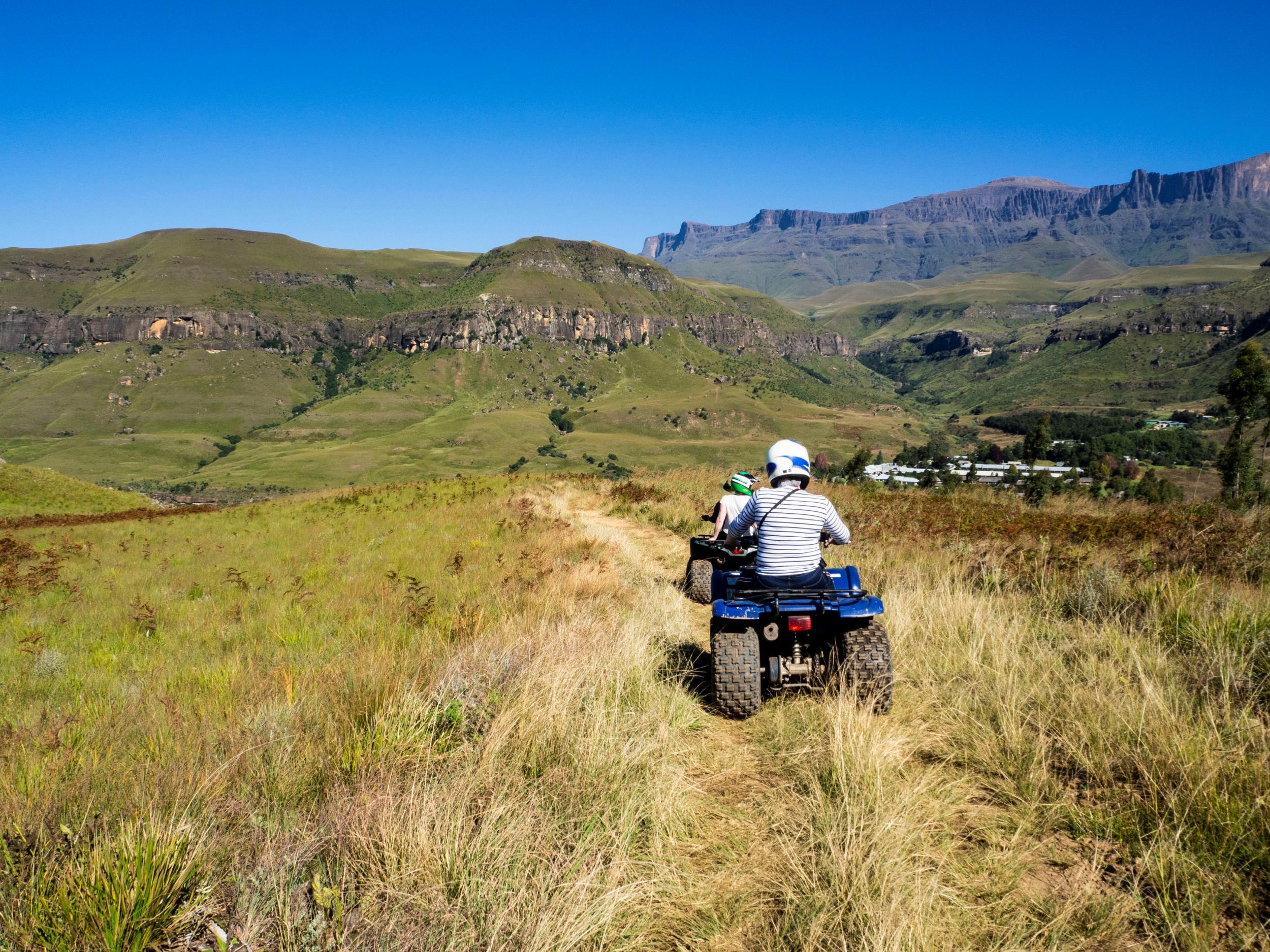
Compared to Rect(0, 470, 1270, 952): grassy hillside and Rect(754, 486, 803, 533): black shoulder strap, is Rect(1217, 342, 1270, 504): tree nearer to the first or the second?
Rect(0, 470, 1270, 952): grassy hillside

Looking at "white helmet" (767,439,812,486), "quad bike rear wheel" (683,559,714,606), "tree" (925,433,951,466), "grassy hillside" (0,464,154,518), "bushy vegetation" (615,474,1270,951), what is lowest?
"tree" (925,433,951,466)

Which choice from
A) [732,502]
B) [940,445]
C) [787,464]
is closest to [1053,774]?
[787,464]

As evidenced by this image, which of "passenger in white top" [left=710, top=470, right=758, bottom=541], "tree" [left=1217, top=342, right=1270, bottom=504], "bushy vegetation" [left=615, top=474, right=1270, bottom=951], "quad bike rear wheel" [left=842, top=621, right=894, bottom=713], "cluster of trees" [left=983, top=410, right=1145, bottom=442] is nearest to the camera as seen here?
"bushy vegetation" [left=615, top=474, right=1270, bottom=951]

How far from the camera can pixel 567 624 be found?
5996 mm

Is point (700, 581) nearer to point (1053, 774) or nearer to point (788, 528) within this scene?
point (788, 528)

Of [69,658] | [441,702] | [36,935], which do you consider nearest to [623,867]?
[441,702]

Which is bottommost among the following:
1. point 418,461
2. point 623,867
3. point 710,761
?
point 418,461

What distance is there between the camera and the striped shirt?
17.4ft

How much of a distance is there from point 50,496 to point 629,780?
4414 centimetres

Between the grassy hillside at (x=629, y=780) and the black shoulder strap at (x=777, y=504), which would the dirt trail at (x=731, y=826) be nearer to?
the grassy hillside at (x=629, y=780)

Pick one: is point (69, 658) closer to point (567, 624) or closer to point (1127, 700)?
point (567, 624)

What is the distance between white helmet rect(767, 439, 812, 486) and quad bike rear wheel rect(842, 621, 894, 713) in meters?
1.40

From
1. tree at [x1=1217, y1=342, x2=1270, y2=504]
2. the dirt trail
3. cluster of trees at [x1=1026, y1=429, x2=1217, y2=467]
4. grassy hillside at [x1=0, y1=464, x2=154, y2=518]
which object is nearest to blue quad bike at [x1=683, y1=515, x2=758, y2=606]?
the dirt trail

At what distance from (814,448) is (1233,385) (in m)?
132
